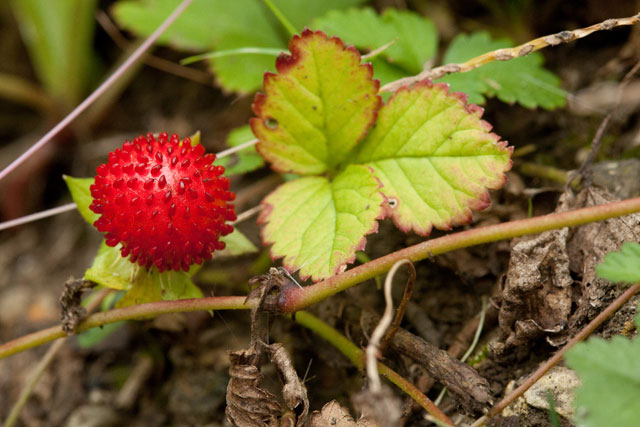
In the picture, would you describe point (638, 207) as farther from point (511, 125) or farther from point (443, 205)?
point (511, 125)

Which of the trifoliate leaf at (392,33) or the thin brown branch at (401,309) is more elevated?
the trifoliate leaf at (392,33)

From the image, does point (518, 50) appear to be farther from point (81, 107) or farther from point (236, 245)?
point (81, 107)

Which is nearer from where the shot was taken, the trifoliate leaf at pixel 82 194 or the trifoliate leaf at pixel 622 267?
the trifoliate leaf at pixel 622 267

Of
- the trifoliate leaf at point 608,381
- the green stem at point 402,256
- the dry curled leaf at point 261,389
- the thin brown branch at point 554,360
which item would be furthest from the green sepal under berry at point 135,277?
the trifoliate leaf at point 608,381

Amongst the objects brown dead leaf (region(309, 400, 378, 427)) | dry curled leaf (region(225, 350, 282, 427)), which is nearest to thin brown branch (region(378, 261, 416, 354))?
brown dead leaf (region(309, 400, 378, 427))

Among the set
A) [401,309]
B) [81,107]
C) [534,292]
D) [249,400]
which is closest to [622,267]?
[534,292]

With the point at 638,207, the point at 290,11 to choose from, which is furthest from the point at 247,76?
the point at 638,207

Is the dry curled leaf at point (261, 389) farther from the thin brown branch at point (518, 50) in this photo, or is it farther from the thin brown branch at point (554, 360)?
the thin brown branch at point (518, 50)
